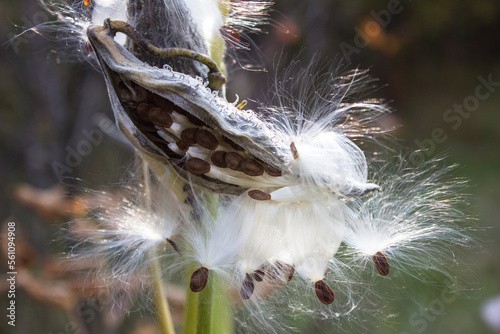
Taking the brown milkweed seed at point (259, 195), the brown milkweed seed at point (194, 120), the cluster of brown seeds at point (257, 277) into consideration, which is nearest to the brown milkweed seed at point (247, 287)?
the cluster of brown seeds at point (257, 277)

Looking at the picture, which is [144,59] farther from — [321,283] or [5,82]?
[5,82]

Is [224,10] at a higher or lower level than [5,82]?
higher

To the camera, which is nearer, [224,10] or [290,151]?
[290,151]

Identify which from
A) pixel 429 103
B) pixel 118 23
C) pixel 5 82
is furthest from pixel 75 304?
pixel 429 103

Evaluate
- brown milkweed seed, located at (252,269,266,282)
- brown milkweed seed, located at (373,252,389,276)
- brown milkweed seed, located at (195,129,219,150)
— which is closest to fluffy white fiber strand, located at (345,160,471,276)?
brown milkweed seed, located at (373,252,389,276)

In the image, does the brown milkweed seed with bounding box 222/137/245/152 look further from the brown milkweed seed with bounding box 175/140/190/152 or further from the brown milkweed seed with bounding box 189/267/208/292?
the brown milkweed seed with bounding box 189/267/208/292

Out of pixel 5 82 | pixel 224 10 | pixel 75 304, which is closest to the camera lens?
pixel 224 10
